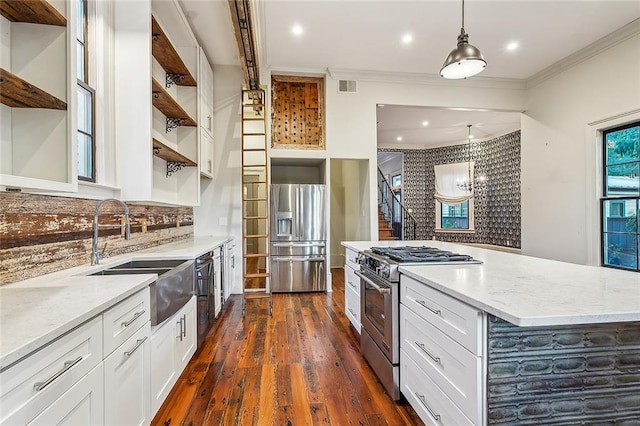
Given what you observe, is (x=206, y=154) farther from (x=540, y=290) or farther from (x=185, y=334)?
(x=540, y=290)

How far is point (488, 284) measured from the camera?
4.80 ft

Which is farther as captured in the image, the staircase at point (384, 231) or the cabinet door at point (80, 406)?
the staircase at point (384, 231)

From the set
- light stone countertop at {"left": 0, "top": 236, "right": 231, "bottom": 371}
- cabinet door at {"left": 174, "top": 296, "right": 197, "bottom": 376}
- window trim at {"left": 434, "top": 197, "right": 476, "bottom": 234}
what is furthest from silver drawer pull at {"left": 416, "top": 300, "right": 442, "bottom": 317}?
window trim at {"left": 434, "top": 197, "right": 476, "bottom": 234}

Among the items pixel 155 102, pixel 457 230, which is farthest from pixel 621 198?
pixel 155 102

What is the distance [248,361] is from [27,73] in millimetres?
2409

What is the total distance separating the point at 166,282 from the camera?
192cm

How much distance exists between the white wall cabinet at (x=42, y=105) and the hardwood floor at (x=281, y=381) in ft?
5.25

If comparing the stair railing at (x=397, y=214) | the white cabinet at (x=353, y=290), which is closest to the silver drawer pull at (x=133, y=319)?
the white cabinet at (x=353, y=290)

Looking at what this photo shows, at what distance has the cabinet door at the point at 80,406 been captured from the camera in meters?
0.93

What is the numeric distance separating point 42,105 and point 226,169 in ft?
11.3

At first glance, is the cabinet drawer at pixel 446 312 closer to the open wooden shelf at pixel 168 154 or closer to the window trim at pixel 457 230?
the open wooden shelf at pixel 168 154

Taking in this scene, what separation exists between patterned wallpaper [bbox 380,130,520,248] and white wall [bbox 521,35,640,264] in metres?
2.52

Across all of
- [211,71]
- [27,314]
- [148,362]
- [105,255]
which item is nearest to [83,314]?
[27,314]

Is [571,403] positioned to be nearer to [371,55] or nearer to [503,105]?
[371,55]
